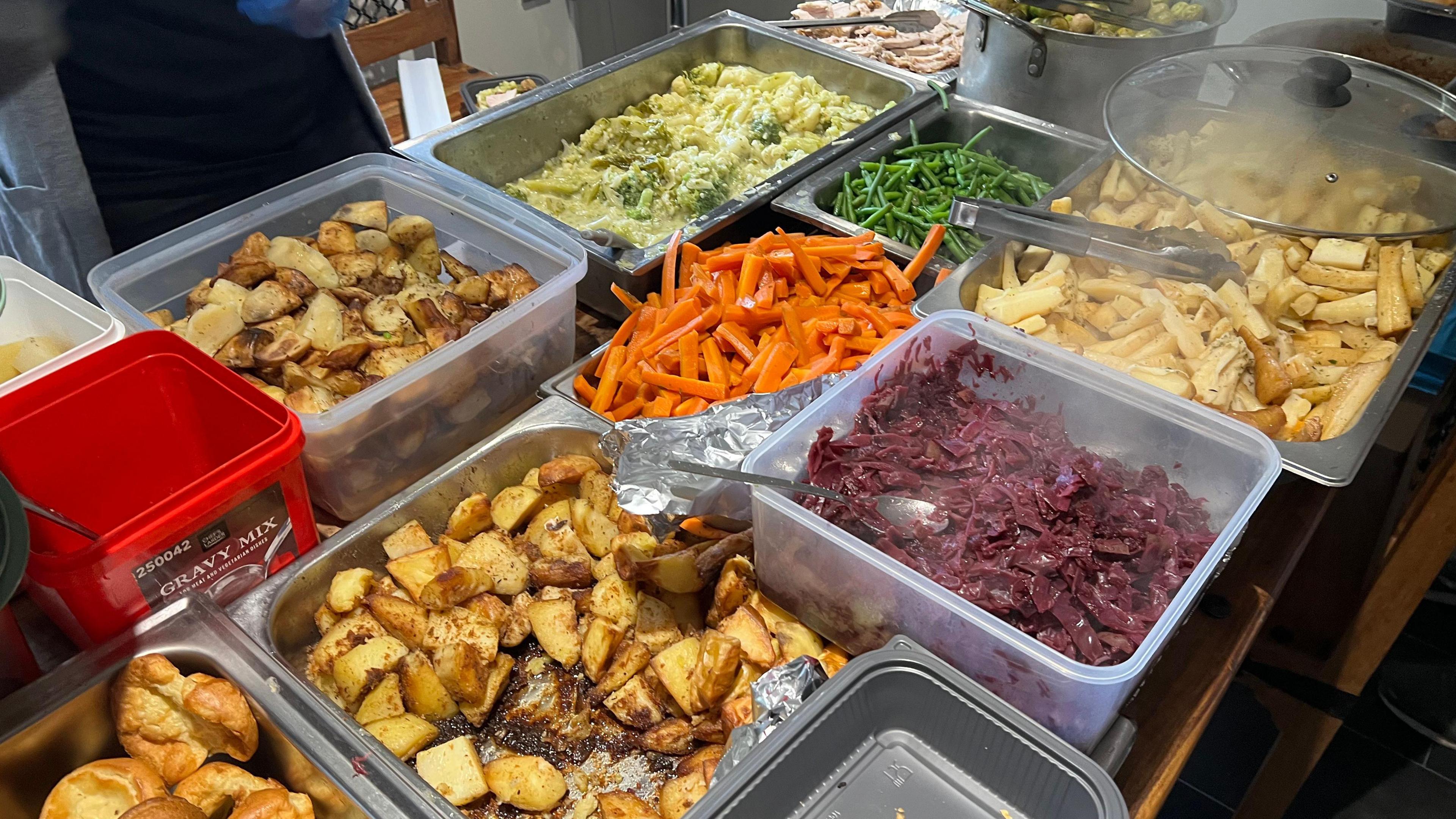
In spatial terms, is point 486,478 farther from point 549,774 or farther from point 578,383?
point 549,774

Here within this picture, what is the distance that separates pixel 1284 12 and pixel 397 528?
4076mm

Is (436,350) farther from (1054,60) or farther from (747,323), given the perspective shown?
(1054,60)

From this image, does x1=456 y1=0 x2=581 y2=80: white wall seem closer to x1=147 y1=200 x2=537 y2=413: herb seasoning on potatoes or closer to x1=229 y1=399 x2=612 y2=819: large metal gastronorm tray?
x1=147 y1=200 x2=537 y2=413: herb seasoning on potatoes

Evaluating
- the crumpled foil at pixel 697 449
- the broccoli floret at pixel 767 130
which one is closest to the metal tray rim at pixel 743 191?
the broccoli floret at pixel 767 130

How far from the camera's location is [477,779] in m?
1.24

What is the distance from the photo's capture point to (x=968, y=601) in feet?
3.78

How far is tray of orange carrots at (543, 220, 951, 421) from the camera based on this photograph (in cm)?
179

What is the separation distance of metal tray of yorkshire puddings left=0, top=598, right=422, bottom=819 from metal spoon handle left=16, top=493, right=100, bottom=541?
0.21 m

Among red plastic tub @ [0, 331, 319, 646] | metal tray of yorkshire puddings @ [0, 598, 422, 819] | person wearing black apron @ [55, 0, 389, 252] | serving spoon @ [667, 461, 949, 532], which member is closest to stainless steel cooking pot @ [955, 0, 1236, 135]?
serving spoon @ [667, 461, 949, 532]

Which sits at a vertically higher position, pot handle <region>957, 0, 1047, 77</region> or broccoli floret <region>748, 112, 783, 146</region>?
pot handle <region>957, 0, 1047, 77</region>

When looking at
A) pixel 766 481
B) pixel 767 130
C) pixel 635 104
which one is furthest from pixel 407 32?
pixel 766 481

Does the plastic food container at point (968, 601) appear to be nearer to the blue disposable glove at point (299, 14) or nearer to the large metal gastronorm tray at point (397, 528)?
the large metal gastronorm tray at point (397, 528)

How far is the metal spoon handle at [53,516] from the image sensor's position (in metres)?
1.06

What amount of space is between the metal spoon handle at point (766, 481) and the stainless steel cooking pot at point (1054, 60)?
5.47 ft
